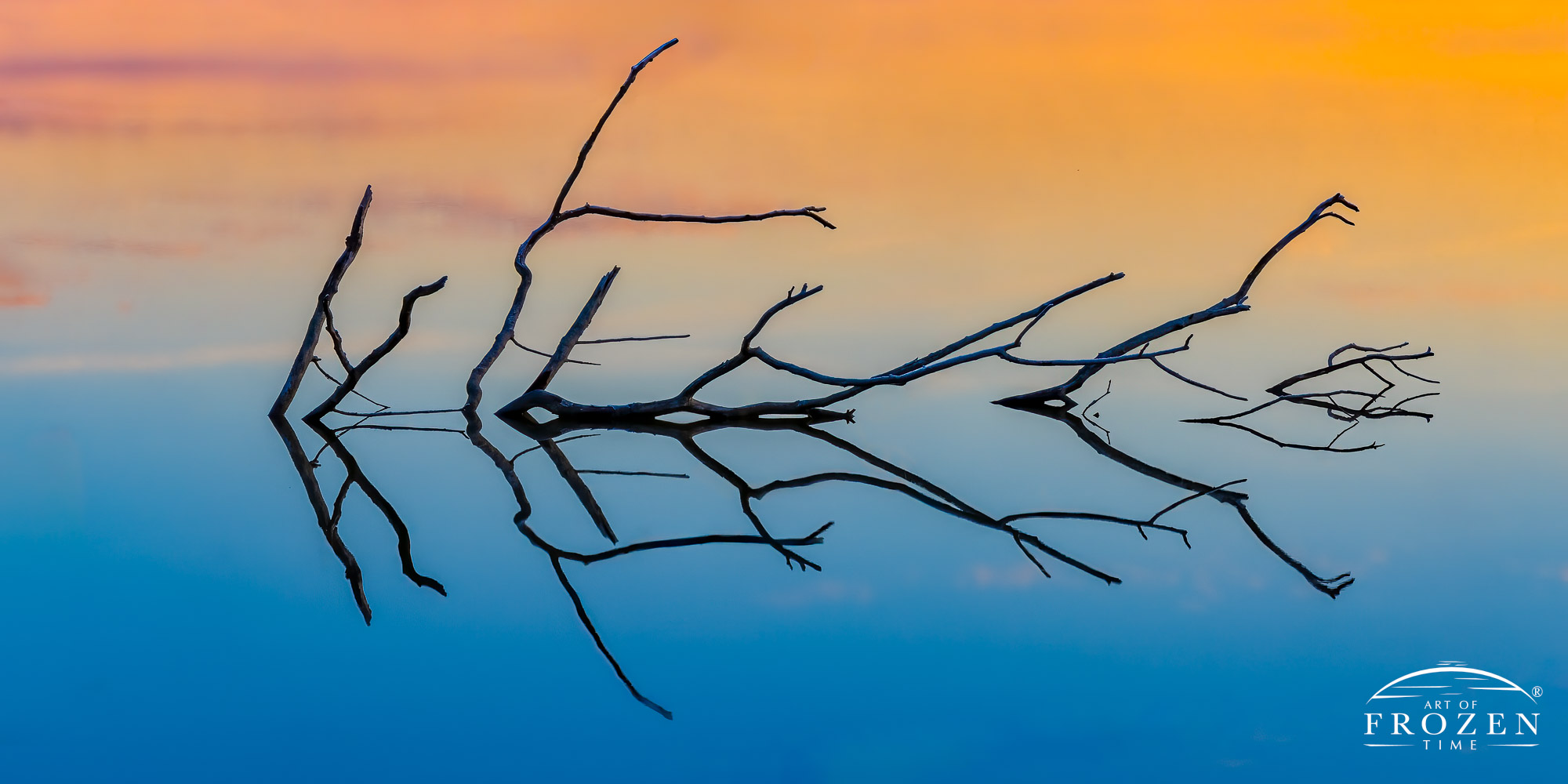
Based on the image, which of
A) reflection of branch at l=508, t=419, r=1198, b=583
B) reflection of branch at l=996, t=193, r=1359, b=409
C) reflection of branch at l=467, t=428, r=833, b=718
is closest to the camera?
reflection of branch at l=467, t=428, r=833, b=718

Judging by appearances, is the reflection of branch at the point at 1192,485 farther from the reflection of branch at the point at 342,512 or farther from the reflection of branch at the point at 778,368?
the reflection of branch at the point at 342,512

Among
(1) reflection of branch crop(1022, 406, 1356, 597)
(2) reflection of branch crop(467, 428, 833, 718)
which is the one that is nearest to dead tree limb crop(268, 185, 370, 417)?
(2) reflection of branch crop(467, 428, 833, 718)

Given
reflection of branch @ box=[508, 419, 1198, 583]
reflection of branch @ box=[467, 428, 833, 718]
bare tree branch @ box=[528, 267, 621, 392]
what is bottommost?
reflection of branch @ box=[467, 428, 833, 718]

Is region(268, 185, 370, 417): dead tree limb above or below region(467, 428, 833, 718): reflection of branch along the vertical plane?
above

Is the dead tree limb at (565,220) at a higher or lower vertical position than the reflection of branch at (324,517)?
higher

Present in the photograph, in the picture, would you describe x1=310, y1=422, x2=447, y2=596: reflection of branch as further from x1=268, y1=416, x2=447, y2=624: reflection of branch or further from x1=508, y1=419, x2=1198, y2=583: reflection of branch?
x1=508, y1=419, x2=1198, y2=583: reflection of branch

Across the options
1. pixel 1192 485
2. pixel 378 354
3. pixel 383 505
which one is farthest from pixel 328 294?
pixel 1192 485

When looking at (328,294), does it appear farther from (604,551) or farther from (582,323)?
→ (604,551)

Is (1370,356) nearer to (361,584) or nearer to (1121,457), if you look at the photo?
(1121,457)

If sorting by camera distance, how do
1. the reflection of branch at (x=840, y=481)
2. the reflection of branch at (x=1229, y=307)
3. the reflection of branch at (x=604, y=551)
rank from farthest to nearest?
1. the reflection of branch at (x=1229, y=307)
2. the reflection of branch at (x=840, y=481)
3. the reflection of branch at (x=604, y=551)

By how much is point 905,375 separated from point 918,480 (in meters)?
1.08

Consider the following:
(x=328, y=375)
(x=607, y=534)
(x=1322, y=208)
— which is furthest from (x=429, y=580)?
(x=1322, y=208)

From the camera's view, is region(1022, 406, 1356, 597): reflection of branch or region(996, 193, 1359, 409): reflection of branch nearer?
region(1022, 406, 1356, 597): reflection of branch

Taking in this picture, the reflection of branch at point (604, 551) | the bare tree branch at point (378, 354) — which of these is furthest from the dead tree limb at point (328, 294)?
the reflection of branch at point (604, 551)
